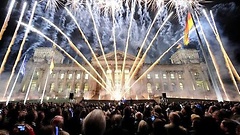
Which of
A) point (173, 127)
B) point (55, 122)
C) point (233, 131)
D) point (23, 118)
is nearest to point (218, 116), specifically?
point (233, 131)

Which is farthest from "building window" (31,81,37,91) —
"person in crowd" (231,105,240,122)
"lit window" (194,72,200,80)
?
"person in crowd" (231,105,240,122)

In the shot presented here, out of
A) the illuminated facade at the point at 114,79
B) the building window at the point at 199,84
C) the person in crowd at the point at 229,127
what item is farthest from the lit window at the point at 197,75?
the person in crowd at the point at 229,127

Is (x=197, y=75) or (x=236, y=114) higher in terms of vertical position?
(x=197, y=75)

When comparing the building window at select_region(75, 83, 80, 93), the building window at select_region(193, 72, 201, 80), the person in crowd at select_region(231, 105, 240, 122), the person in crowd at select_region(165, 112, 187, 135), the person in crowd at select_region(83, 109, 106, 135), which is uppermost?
the building window at select_region(193, 72, 201, 80)

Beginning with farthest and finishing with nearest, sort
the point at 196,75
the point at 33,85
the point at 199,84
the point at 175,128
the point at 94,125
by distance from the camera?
the point at 196,75 → the point at 199,84 → the point at 33,85 → the point at 175,128 → the point at 94,125

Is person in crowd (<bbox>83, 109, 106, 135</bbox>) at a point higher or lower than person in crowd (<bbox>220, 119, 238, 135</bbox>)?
higher

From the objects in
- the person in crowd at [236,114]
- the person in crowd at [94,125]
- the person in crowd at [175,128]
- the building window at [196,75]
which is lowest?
the person in crowd at [175,128]

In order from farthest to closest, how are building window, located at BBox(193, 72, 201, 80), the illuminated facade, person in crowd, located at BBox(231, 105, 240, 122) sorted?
1. building window, located at BBox(193, 72, 201, 80)
2. the illuminated facade
3. person in crowd, located at BBox(231, 105, 240, 122)

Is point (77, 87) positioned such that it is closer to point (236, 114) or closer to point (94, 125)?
point (236, 114)

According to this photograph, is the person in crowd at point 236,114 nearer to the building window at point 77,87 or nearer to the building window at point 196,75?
the building window at point 77,87

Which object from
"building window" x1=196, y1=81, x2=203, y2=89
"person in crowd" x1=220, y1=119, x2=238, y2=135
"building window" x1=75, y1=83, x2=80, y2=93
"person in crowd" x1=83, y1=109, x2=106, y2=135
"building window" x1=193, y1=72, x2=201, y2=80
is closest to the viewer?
"person in crowd" x1=83, y1=109, x2=106, y2=135

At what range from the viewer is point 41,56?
6962 centimetres

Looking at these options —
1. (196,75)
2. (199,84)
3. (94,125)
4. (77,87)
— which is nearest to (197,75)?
(196,75)

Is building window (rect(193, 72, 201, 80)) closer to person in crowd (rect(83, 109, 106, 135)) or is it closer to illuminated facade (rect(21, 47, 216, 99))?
illuminated facade (rect(21, 47, 216, 99))
